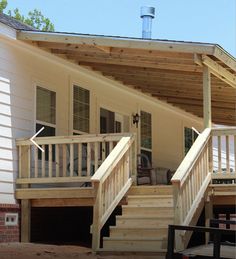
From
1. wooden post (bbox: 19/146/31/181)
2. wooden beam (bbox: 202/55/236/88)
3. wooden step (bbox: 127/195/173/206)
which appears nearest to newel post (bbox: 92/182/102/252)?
wooden step (bbox: 127/195/173/206)

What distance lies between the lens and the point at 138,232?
9.20 metres

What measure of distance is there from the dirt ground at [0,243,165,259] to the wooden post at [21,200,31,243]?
2.41 ft

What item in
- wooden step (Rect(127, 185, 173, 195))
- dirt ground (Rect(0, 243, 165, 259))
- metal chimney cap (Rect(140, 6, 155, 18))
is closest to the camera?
dirt ground (Rect(0, 243, 165, 259))

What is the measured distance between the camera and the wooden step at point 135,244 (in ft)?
29.0

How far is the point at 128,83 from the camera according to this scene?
14461 mm

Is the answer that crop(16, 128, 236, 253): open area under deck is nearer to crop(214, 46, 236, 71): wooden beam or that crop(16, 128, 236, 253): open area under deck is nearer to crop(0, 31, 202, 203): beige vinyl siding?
crop(0, 31, 202, 203): beige vinyl siding

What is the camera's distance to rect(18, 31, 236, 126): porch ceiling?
1042cm

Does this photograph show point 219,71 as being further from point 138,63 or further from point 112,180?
point 112,180

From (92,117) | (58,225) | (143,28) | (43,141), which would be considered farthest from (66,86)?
(143,28)

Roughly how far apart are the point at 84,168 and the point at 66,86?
6.28ft

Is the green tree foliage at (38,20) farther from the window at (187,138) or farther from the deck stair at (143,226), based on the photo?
the deck stair at (143,226)

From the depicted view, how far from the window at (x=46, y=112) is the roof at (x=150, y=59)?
0.89 metres

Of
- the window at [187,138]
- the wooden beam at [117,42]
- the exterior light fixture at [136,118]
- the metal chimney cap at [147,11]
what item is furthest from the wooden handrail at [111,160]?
the metal chimney cap at [147,11]

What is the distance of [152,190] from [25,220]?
245 cm
